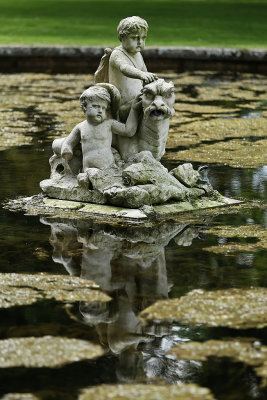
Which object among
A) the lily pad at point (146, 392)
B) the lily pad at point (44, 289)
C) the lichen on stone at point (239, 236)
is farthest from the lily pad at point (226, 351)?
the lichen on stone at point (239, 236)

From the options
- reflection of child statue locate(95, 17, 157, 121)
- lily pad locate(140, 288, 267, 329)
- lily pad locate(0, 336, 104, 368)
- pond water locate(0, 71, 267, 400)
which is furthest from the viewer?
reflection of child statue locate(95, 17, 157, 121)

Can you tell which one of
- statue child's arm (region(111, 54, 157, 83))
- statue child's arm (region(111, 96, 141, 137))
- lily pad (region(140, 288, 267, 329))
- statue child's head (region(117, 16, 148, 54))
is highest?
statue child's head (region(117, 16, 148, 54))

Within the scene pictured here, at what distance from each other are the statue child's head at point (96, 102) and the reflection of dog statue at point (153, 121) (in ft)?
1.22

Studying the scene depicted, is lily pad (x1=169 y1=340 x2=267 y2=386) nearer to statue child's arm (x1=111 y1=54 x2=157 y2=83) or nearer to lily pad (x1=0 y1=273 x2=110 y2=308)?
lily pad (x1=0 y1=273 x2=110 y2=308)

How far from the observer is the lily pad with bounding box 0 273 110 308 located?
6480 mm

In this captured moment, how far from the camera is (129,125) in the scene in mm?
9453

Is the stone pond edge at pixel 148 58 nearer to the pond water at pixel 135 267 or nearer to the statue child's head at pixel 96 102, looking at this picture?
the pond water at pixel 135 267

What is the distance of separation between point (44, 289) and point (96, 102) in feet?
9.93

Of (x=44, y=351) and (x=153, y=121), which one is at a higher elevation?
(x=153, y=121)

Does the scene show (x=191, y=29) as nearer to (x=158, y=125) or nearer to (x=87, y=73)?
(x=87, y=73)

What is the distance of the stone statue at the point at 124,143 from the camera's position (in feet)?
30.0

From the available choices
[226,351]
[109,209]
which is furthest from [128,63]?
[226,351]

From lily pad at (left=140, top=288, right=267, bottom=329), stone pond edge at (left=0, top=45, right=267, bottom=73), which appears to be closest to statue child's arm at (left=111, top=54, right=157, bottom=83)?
lily pad at (left=140, top=288, right=267, bottom=329)

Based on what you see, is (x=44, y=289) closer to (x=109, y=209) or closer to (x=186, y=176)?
(x=109, y=209)
